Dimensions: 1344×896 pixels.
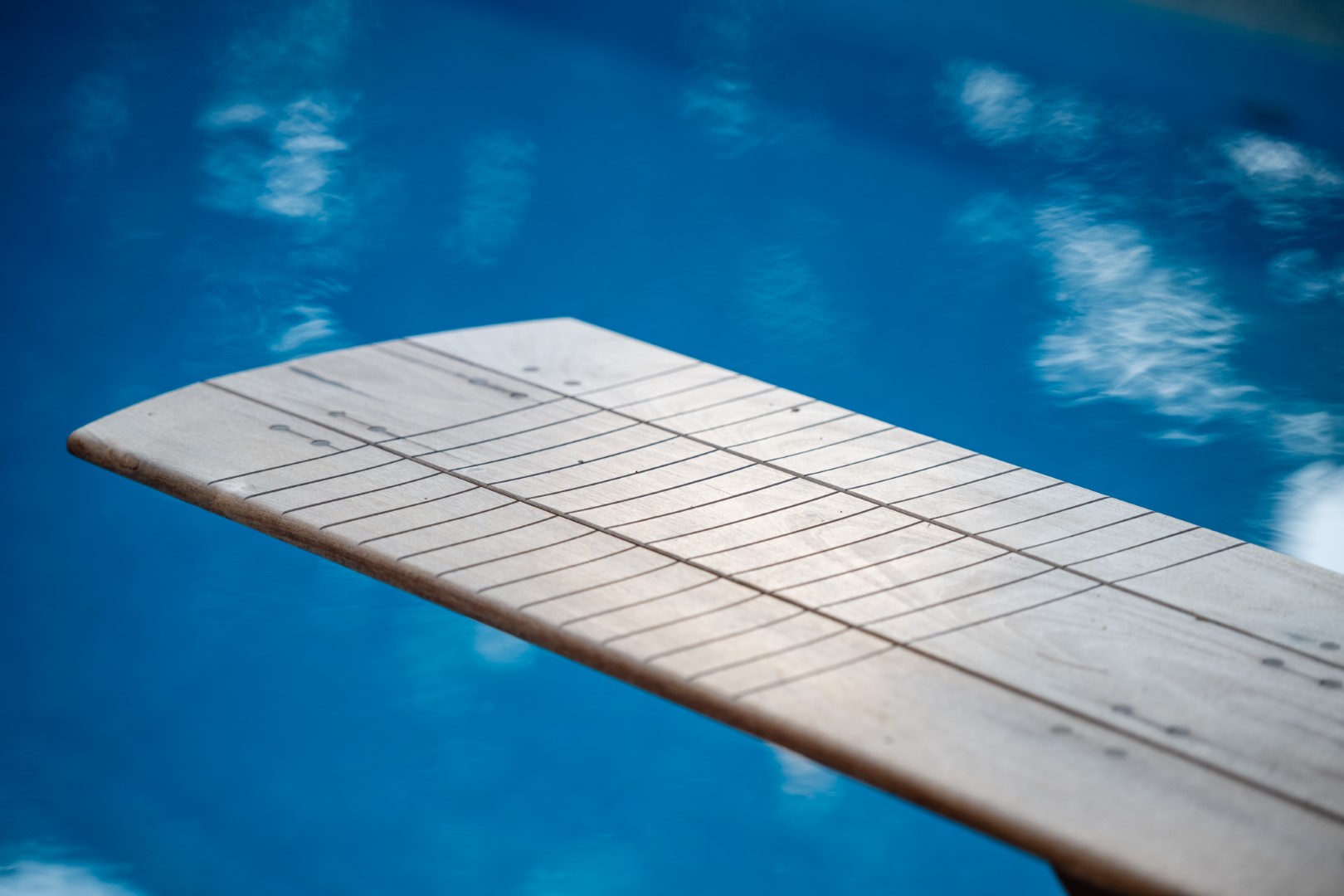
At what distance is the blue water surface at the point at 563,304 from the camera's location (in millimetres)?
1987

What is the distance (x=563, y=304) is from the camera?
314cm

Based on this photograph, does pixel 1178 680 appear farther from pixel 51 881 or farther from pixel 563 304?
pixel 563 304

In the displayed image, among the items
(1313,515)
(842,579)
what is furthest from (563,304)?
(842,579)

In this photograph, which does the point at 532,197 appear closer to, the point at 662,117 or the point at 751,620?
the point at 662,117

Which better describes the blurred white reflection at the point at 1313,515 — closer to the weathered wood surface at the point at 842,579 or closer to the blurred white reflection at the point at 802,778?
the blurred white reflection at the point at 802,778

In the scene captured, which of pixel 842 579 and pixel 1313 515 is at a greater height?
pixel 842 579

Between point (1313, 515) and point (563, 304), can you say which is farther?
point (563, 304)

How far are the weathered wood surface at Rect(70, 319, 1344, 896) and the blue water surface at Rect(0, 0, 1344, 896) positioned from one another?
0.63m

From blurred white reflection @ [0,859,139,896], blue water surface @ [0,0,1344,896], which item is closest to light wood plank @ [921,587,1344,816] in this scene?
blue water surface @ [0,0,1344,896]

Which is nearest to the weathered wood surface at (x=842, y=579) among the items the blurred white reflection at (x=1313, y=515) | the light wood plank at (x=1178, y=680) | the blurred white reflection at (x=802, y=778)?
the light wood plank at (x=1178, y=680)

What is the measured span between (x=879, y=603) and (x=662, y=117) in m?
2.60

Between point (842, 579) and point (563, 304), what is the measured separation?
6.21 ft

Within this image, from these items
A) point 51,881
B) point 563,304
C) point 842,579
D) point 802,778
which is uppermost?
point 842,579

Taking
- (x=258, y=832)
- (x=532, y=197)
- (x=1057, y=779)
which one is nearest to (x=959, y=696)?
(x=1057, y=779)
